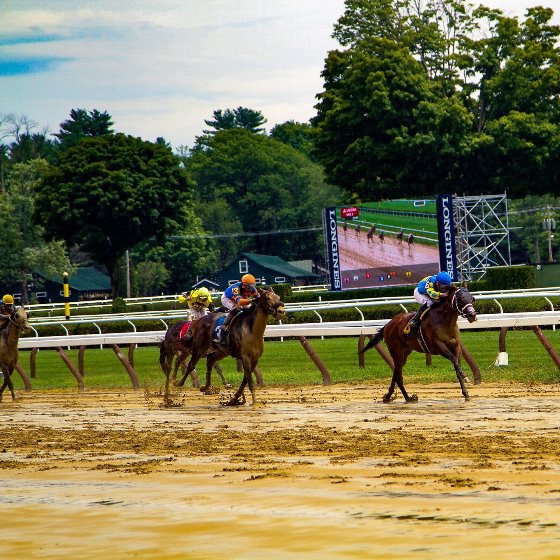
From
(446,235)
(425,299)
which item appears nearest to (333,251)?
(446,235)

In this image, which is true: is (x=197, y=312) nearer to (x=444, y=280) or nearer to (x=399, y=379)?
(x=399, y=379)

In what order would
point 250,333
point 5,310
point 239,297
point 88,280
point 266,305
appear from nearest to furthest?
point 266,305
point 250,333
point 239,297
point 5,310
point 88,280

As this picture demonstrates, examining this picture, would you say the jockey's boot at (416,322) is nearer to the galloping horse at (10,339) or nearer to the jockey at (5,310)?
the galloping horse at (10,339)

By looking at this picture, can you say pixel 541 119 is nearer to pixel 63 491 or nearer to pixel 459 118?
pixel 459 118

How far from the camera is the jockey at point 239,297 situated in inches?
641

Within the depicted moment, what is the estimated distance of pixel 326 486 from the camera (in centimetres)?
861

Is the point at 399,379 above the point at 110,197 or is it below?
below

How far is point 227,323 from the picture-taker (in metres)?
16.6

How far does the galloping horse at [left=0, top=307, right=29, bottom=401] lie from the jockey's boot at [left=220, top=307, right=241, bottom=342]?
4284mm

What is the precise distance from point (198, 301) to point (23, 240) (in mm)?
58989

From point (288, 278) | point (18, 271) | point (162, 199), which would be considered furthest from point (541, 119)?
point (288, 278)

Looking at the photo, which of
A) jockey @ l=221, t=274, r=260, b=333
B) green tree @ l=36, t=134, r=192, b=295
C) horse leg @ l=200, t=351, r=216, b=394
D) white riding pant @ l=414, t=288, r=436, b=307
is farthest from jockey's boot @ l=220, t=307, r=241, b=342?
green tree @ l=36, t=134, r=192, b=295

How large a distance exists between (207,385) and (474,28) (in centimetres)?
3911

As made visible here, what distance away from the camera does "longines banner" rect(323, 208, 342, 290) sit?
4369 centimetres
